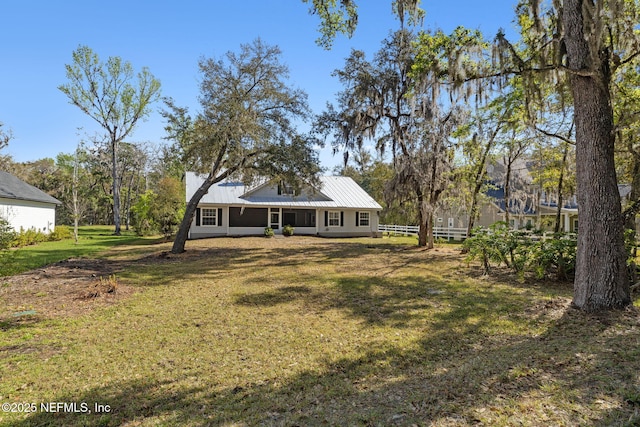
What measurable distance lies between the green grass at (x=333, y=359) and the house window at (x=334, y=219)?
60.8 feet

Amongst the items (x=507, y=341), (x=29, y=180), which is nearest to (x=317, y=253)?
(x=507, y=341)

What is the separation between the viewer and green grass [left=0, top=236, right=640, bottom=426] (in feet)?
10.6

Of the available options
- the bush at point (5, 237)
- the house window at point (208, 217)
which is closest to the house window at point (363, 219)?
the house window at point (208, 217)

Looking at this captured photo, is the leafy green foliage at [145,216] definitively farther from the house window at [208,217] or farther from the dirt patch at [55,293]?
the dirt patch at [55,293]

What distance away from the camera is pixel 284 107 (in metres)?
15.6

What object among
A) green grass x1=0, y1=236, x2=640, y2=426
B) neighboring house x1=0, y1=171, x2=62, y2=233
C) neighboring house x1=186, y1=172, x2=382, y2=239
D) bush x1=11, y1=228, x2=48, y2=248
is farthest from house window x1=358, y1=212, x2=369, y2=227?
neighboring house x1=0, y1=171, x2=62, y2=233

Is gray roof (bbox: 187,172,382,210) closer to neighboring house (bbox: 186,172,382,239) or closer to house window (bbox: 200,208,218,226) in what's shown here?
neighboring house (bbox: 186,172,382,239)

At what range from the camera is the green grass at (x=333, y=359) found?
3229 mm

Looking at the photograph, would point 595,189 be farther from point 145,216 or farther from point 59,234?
point 59,234

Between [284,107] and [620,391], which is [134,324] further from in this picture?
[284,107]

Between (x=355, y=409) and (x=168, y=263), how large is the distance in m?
11.7

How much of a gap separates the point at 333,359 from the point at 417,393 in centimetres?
140

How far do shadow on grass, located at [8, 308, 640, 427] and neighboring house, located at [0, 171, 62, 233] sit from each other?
22309 millimetres

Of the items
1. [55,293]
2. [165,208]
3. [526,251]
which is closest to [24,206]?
[165,208]
